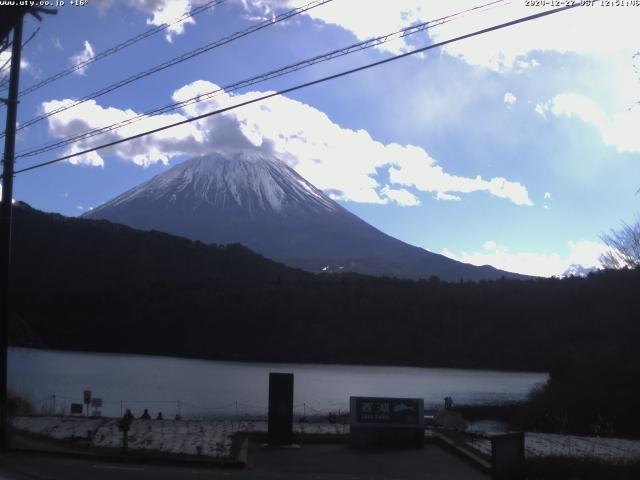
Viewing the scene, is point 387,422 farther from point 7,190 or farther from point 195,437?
point 7,190

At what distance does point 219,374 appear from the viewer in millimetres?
77562

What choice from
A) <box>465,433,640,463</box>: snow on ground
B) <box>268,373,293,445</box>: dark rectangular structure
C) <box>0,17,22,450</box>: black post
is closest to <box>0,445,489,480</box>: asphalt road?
<box>268,373,293,445</box>: dark rectangular structure

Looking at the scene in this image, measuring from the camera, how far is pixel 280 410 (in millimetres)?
17578

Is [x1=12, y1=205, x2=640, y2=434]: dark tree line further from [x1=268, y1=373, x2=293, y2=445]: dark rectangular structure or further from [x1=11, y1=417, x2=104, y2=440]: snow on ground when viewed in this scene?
[x1=268, y1=373, x2=293, y2=445]: dark rectangular structure

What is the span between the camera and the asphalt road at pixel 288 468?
45.5 ft

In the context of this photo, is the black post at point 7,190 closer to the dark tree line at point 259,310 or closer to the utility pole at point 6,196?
the utility pole at point 6,196

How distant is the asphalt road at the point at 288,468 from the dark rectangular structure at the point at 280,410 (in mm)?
460

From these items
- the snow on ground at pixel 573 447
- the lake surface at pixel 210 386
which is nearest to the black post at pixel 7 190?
the snow on ground at pixel 573 447

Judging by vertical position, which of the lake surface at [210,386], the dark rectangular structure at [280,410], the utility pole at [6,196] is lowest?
the lake surface at [210,386]

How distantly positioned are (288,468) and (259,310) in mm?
105570

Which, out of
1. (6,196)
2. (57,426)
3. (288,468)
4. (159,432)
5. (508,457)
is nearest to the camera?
(508,457)

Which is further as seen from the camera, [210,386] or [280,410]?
[210,386]

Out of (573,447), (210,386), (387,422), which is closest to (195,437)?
(387,422)

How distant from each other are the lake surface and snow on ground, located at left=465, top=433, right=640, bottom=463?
79.2 feet
